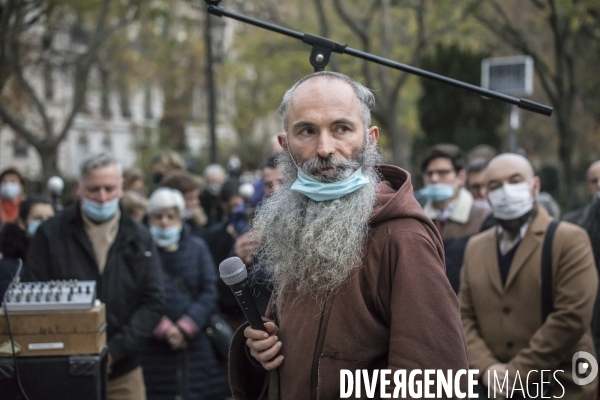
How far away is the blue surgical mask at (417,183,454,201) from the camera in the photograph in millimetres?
6449

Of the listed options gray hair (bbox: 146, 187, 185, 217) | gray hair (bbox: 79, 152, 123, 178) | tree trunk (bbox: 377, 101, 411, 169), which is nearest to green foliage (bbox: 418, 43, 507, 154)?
tree trunk (bbox: 377, 101, 411, 169)

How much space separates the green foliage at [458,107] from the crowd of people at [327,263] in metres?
10.2

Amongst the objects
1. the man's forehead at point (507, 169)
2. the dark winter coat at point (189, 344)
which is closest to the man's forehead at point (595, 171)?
the man's forehead at point (507, 169)

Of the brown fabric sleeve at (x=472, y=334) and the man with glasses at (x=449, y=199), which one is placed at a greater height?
the man with glasses at (x=449, y=199)

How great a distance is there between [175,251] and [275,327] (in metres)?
3.77

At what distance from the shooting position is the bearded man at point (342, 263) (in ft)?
8.95

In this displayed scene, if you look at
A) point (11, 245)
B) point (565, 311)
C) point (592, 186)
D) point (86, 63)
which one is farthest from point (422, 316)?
point (86, 63)

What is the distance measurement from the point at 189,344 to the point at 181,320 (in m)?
0.25

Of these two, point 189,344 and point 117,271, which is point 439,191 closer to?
point 189,344

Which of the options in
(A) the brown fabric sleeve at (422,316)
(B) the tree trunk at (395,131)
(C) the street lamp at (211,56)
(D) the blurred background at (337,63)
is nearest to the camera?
(A) the brown fabric sleeve at (422,316)

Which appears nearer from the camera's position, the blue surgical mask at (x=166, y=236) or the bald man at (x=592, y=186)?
the blue surgical mask at (x=166, y=236)

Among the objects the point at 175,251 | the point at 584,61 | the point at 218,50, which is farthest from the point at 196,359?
the point at 584,61

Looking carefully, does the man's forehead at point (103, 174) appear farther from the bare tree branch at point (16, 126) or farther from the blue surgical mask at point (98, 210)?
the bare tree branch at point (16, 126)

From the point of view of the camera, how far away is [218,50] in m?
16.9
